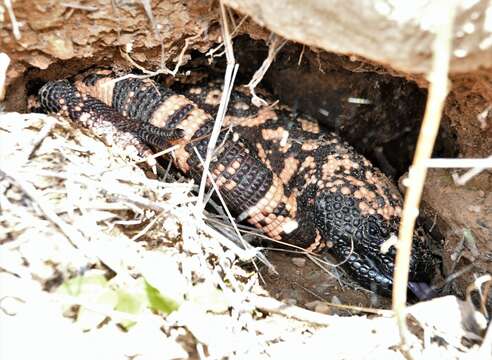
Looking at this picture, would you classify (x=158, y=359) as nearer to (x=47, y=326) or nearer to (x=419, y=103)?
(x=47, y=326)

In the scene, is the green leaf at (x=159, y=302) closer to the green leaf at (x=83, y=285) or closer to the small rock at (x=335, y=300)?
the green leaf at (x=83, y=285)

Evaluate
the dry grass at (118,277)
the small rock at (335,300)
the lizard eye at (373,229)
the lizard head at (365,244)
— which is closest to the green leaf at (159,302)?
the dry grass at (118,277)

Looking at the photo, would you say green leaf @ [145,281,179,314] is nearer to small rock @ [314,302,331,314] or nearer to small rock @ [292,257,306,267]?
small rock @ [314,302,331,314]

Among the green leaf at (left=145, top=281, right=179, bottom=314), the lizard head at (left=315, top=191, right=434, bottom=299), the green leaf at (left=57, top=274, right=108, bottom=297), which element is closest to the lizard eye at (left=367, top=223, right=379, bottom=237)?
the lizard head at (left=315, top=191, right=434, bottom=299)

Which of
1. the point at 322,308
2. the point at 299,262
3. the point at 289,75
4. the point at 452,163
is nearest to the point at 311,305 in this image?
the point at 322,308

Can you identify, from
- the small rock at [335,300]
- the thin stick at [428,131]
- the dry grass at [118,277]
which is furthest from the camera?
the small rock at [335,300]

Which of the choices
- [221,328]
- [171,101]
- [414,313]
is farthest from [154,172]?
[414,313]
